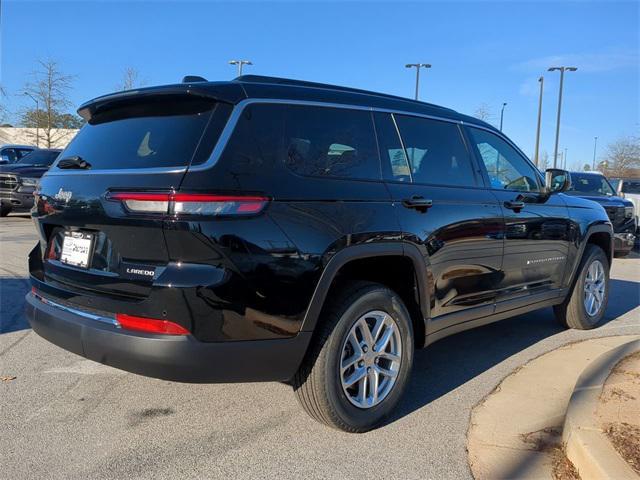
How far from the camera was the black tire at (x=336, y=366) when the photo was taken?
3.05 metres

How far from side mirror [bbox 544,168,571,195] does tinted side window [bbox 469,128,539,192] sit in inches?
4.7

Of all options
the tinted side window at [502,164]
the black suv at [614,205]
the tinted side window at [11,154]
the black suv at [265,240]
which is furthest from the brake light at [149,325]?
the tinted side window at [11,154]

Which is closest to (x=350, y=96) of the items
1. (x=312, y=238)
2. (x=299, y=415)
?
(x=312, y=238)

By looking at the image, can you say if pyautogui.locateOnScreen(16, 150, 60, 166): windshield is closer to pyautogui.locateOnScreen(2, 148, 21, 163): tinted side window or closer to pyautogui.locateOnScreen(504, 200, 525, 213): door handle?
pyautogui.locateOnScreen(2, 148, 21, 163): tinted side window

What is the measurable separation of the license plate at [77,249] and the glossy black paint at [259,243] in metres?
0.05

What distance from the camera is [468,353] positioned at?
196 inches

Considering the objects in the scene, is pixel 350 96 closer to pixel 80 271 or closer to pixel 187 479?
pixel 80 271

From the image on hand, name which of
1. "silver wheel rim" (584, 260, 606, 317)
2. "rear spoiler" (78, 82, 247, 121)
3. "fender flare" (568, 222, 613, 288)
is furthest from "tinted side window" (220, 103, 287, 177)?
"silver wheel rim" (584, 260, 606, 317)

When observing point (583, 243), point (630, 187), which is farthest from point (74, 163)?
point (630, 187)

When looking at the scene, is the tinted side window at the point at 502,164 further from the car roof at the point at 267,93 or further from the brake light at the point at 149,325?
the brake light at the point at 149,325

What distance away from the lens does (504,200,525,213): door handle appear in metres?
4.46

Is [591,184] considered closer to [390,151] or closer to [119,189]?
[390,151]

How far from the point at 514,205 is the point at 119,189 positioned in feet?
10.3

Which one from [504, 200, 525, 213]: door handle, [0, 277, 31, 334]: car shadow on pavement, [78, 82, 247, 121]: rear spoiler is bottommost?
[0, 277, 31, 334]: car shadow on pavement
